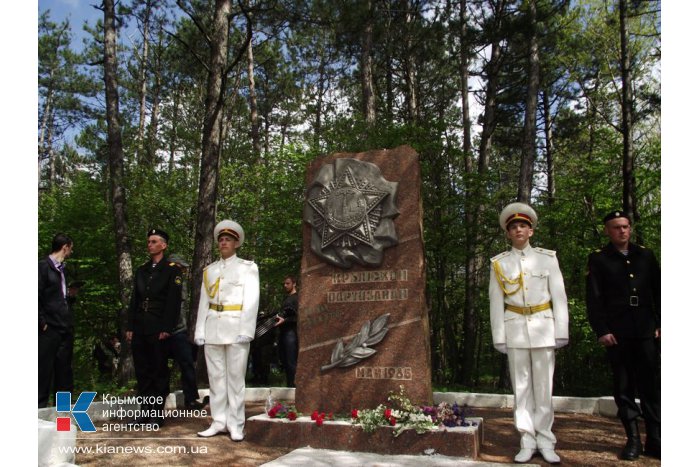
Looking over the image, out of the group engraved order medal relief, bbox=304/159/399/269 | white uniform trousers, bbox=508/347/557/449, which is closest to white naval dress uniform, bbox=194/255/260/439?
engraved order medal relief, bbox=304/159/399/269

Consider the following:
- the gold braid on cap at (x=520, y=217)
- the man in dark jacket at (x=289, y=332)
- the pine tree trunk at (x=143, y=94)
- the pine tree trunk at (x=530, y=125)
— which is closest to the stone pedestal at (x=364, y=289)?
the gold braid on cap at (x=520, y=217)

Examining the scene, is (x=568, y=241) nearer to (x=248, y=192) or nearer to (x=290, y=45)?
(x=248, y=192)

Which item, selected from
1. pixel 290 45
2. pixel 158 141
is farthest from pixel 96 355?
pixel 290 45

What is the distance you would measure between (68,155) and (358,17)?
14117mm

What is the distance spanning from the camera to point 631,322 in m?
4.39

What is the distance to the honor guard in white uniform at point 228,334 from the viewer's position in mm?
5059

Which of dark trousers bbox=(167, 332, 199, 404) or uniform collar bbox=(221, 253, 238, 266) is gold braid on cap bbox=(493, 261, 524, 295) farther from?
dark trousers bbox=(167, 332, 199, 404)

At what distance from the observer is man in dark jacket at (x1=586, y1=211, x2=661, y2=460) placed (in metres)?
4.34

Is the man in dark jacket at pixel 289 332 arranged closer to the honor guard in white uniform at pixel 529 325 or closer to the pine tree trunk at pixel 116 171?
the pine tree trunk at pixel 116 171

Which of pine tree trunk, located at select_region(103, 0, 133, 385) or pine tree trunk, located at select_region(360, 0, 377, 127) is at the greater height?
pine tree trunk, located at select_region(360, 0, 377, 127)

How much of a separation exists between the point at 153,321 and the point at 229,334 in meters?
0.96

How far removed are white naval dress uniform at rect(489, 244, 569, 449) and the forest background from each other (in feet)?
15.6

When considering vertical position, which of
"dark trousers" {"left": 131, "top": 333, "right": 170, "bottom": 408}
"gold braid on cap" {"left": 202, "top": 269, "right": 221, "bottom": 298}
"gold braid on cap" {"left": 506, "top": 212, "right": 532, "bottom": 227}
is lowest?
Result: "dark trousers" {"left": 131, "top": 333, "right": 170, "bottom": 408}

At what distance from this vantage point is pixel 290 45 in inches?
792
